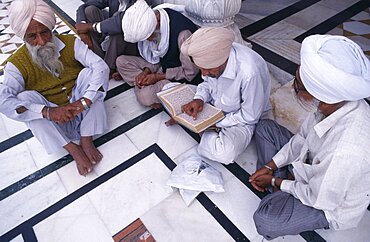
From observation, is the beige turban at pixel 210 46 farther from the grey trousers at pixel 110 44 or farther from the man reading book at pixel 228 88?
the grey trousers at pixel 110 44

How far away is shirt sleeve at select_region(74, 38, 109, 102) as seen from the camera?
64.4 inches

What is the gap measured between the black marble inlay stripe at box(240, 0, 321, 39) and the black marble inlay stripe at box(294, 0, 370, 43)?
33 cm

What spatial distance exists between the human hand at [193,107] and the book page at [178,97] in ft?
0.14

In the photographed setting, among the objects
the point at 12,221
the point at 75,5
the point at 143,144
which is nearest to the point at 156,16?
the point at 143,144

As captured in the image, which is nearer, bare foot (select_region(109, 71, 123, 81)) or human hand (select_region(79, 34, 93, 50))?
human hand (select_region(79, 34, 93, 50))

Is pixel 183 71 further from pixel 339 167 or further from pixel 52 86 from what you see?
pixel 339 167

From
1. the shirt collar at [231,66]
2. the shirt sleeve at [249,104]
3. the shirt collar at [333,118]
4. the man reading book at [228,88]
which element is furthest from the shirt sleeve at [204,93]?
the shirt collar at [333,118]

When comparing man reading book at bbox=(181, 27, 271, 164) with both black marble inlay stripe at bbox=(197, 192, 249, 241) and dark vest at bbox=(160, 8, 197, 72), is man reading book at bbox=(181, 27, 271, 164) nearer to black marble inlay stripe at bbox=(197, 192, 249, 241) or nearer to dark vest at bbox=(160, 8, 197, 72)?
black marble inlay stripe at bbox=(197, 192, 249, 241)

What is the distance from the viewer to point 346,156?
905 millimetres

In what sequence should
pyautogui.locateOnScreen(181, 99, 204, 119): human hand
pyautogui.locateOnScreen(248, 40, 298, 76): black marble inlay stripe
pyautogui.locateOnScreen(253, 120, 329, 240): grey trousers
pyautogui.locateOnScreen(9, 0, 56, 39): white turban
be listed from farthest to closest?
pyautogui.locateOnScreen(248, 40, 298, 76): black marble inlay stripe → pyautogui.locateOnScreen(181, 99, 204, 119): human hand → pyautogui.locateOnScreen(9, 0, 56, 39): white turban → pyautogui.locateOnScreen(253, 120, 329, 240): grey trousers

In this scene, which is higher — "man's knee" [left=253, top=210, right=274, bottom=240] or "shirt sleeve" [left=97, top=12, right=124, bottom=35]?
"shirt sleeve" [left=97, top=12, right=124, bottom=35]

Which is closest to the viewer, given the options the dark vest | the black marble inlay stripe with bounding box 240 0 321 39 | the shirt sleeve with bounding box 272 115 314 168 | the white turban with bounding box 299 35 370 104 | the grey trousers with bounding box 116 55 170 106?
the white turban with bounding box 299 35 370 104

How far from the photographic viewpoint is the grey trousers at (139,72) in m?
1.96

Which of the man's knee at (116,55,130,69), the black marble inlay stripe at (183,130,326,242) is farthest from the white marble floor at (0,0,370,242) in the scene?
the man's knee at (116,55,130,69)
